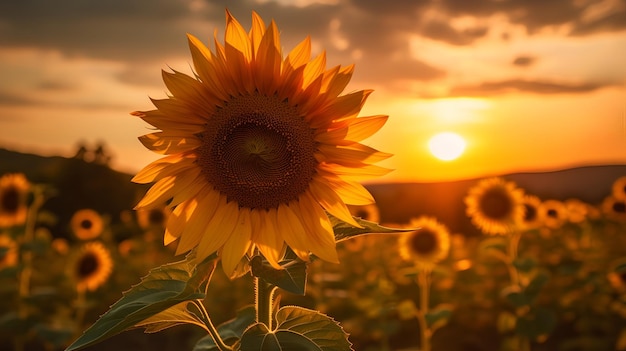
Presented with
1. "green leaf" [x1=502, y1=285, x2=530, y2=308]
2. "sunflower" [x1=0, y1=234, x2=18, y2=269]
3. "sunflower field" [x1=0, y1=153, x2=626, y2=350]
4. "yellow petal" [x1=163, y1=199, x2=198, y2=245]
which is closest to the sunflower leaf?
"yellow petal" [x1=163, y1=199, x2=198, y2=245]

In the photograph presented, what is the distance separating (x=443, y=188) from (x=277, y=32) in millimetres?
10771

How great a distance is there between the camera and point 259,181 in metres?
1.71

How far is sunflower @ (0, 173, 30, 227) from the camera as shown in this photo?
5.82m

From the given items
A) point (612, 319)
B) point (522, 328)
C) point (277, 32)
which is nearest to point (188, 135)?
point (277, 32)

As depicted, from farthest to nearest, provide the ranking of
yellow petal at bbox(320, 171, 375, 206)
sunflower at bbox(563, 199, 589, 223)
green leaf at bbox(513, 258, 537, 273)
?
sunflower at bbox(563, 199, 589, 223) → green leaf at bbox(513, 258, 537, 273) → yellow petal at bbox(320, 171, 375, 206)

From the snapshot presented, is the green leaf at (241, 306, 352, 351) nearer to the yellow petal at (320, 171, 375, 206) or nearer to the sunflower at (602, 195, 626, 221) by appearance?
the yellow petal at (320, 171, 375, 206)

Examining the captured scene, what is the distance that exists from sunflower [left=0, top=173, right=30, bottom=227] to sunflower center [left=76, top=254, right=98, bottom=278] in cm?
63

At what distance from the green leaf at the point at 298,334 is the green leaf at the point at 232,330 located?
0.67 ft

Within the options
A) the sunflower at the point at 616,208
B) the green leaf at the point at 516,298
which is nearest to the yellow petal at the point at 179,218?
the green leaf at the point at 516,298

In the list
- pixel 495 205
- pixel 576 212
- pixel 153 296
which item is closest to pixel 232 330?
pixel 153 296

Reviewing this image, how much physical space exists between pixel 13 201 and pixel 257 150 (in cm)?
485

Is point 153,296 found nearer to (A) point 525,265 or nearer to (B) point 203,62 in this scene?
(B) point 203,62

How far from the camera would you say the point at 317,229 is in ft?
5.20

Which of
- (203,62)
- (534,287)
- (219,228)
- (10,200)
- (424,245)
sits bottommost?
(534,287)
